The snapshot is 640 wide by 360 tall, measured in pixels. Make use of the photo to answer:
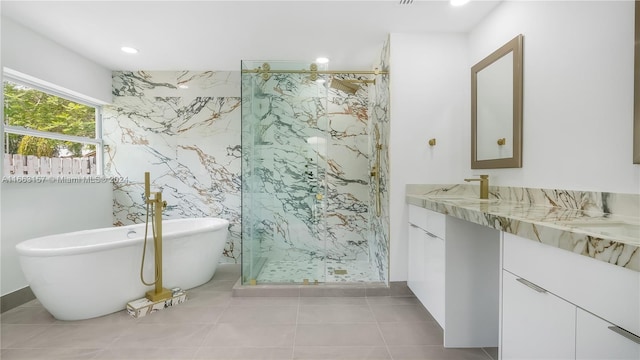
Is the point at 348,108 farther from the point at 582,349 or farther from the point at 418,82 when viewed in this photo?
the point at 582,349

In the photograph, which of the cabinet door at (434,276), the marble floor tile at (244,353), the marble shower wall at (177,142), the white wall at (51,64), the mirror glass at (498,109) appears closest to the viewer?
the marble floor tile at (244,353)

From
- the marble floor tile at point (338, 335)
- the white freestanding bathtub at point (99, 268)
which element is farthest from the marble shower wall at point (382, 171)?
the white freestanding bathtub at point (99, 268)

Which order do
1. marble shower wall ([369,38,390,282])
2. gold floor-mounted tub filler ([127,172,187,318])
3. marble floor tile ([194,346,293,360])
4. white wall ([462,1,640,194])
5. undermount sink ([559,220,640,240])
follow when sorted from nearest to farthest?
undermount sink ([559,220,640,240]) < white wall ([462,1,640,194]) < marble floor tile ([194,346,293,360]) < gold floor-mounted tub filler ([127,172,187,318]) < marble shower wall ([369,38,390,282])

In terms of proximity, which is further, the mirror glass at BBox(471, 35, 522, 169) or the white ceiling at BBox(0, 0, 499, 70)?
the white ceiling at BBox(0, 0, 499, 70)

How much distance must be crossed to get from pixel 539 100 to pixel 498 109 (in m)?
0.37

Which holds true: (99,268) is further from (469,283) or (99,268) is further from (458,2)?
(458,2)

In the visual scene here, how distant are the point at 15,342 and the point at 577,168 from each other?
3561 millimetres

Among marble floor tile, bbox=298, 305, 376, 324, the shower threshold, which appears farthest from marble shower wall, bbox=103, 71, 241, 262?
marble floor tile, bbox=298, 305, 376, 324

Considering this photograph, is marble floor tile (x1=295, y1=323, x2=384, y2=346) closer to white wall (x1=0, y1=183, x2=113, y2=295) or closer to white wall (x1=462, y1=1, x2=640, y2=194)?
white wall (x1=462, y1=1, x2=640, y2=194)

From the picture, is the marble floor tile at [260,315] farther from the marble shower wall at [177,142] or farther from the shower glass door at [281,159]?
the marble shower wall at [177,142]

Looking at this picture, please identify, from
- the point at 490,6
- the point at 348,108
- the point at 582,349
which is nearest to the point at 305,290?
the point at 582,349

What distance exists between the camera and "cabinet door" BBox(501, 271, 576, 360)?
951mm

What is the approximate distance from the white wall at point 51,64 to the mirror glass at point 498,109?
3896 mm

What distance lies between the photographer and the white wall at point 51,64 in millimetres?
2377
